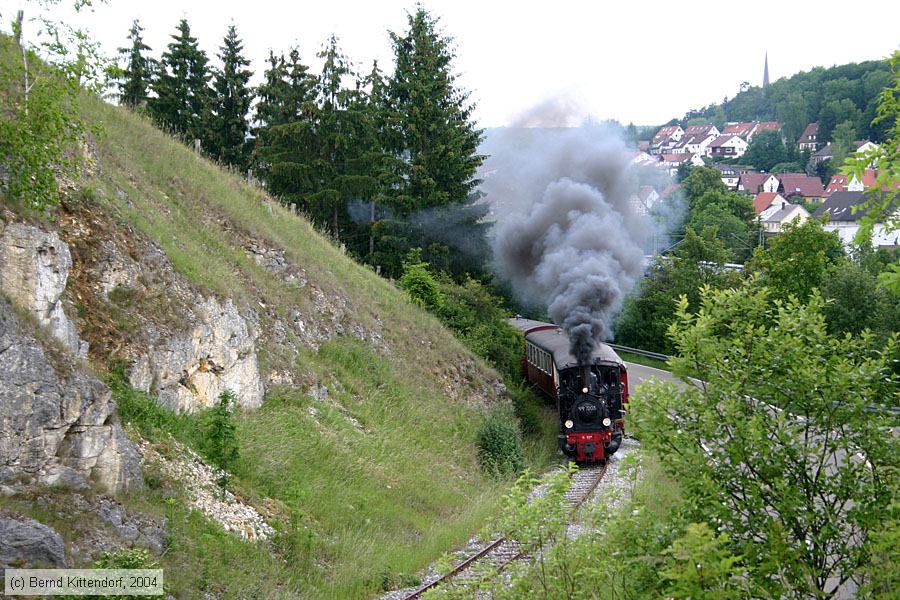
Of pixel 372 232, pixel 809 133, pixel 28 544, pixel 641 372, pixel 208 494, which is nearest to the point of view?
pixel 28 544

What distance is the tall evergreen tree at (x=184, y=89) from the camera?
3450 centimetres

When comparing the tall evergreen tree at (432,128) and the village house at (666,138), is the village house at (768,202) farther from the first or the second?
the tall evergreen tree at (432,128)

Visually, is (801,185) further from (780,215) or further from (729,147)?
(729,147)

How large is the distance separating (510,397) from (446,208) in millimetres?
9573

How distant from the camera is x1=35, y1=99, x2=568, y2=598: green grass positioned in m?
10.4

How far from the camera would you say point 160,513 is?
9438mm

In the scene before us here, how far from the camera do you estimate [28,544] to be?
7.69m

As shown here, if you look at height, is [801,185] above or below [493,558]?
above

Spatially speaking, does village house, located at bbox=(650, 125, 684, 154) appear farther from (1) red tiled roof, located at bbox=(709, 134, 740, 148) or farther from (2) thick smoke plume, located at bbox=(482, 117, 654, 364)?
(2) thick smoke plume, located at bbox=(482, 117, 654, 364)

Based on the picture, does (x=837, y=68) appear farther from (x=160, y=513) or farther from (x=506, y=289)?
(x=160, y=513)

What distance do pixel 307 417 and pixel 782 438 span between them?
9864mm

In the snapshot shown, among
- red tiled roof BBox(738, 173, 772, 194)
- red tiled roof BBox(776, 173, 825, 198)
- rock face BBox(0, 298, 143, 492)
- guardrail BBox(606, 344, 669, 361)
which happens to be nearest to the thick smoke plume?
guardrail BBox(606, 344, 669, 361)

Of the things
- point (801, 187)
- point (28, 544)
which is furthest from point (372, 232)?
point (801, 187)

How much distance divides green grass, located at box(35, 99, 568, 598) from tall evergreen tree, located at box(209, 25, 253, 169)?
13.5 meters
